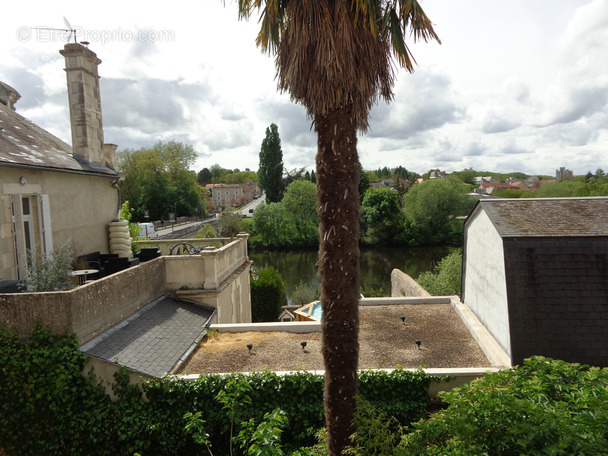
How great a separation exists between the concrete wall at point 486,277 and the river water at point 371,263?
21433 mm

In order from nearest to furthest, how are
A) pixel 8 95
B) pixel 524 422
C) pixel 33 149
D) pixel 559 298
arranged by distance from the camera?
pixel 524 422
pixel 559 298
pixel 33 149
pixel 8 95

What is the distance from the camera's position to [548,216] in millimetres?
10070

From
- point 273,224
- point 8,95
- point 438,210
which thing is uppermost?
point 8,95

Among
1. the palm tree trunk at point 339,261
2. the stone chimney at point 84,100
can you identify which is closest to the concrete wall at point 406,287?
the palm tree trunk at point 339,261

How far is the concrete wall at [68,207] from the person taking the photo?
359 inches

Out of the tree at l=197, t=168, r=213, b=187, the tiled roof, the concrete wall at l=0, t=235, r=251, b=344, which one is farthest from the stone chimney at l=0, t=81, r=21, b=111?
the tree at l=197, t=168, r=213, b=187

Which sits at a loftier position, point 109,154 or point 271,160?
point 271,160

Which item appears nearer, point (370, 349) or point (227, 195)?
point (370, 349)

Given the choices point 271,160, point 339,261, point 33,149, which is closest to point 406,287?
point 339,261

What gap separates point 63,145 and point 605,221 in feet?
51.4

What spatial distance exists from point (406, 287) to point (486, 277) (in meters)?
11.2

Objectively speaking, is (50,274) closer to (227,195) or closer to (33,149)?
(33,149)

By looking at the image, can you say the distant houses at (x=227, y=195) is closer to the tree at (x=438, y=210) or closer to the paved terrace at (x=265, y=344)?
the tree at (x=438, y=210)

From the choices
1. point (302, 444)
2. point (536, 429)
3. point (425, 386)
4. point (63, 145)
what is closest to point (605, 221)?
point (425, 386)
